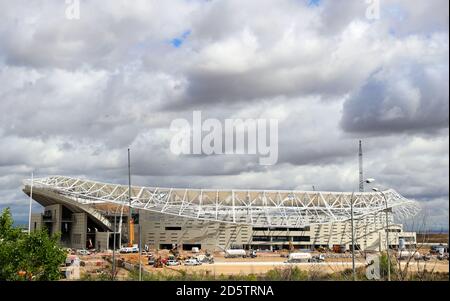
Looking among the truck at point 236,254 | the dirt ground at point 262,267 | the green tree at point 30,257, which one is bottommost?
the truck at point 236,254

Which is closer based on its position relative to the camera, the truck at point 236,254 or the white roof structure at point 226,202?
the truck at point 236,254

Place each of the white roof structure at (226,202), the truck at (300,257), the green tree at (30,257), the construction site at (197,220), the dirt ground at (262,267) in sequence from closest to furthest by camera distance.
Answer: the green tree at (30,257) < the dirt ground at (262,267) < the truck at (300,257) < the construction site at (197,220) < the white roof structure at (226,202)

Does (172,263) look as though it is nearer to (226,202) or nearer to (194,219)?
(194,219)

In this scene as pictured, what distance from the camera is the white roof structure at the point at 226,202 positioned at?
80.3 metres

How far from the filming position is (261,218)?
8200cm

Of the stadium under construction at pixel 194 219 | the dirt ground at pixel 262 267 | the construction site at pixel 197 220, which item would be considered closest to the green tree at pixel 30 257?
the dirt ground at pixel 262 267

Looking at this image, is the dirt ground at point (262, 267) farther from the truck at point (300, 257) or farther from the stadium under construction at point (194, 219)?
the stadium under construction at point (194, 219)

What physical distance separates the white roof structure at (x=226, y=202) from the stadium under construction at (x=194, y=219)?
5.6 inches

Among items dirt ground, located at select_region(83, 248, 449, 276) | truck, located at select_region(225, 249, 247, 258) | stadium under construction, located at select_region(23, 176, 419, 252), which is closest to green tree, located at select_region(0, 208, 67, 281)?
dirt ground, located at select_region(83, 248, 449, 276)

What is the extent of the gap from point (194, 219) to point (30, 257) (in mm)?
56873

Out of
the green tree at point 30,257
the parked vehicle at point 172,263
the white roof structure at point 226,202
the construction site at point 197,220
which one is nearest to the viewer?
the green tree at point 30,257

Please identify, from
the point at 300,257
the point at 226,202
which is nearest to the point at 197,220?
the point at 226,202

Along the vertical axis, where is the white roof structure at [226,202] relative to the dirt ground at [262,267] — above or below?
above
